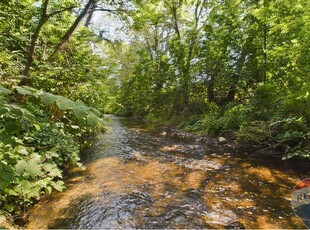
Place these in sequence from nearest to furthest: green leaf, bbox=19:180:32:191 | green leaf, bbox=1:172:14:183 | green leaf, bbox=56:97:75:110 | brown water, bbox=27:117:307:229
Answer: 1. green leaf, bbox=56:97:75:110
2. green leaf, bbox=1:172:14:183
3. green leaf, bbox=19:180:32:191
4. brown water, bbox=27:117:307:229

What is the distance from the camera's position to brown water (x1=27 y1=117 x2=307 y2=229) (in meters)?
3.56

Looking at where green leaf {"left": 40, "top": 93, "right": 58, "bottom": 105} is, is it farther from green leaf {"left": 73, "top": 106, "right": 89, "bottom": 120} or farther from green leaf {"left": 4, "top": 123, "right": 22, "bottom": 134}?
green leaf {"left": 4, "top": 123, "right": 22, "bottom": 134}

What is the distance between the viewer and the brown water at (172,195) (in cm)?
356

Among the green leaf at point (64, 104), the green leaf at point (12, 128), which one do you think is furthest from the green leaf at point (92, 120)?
the green leaf at point (12, 128)

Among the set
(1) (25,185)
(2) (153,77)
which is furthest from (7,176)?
(2) (153,77)

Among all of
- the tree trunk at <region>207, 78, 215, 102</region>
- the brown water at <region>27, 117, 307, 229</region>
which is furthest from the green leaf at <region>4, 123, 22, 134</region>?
the tree trunk at <region>207, 78, 215, 102</region>

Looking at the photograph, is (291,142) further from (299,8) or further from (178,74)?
(178,74)

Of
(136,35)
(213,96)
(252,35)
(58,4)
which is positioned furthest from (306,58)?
(136,35)

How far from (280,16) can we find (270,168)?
5184 mm

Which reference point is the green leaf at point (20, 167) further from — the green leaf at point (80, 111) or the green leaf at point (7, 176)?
the green leaf at point (80, 111)

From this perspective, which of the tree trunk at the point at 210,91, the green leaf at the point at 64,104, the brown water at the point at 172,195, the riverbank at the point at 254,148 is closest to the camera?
the green leaf at the point at 64,104

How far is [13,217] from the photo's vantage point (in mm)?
3334

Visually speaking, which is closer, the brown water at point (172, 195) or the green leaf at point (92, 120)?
the green leaf at point (92, 120)

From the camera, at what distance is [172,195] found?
446cm
